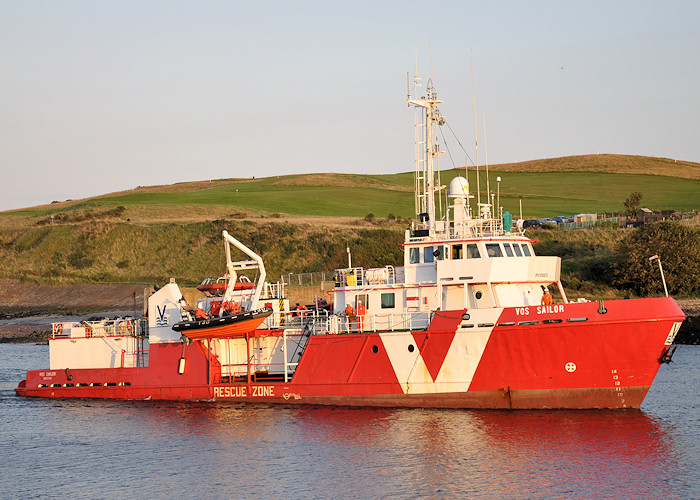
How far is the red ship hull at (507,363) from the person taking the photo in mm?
20859

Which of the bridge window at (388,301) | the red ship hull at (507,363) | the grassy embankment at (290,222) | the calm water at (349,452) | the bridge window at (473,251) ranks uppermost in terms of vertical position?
the grassy embankment at (290,222)

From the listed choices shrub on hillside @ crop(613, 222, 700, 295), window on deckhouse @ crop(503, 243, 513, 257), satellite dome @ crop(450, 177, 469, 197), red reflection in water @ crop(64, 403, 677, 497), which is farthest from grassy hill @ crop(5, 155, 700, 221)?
red reflection in water @ crop(64, 403, 677, 497)

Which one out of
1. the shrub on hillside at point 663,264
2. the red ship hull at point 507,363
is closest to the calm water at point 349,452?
the red ship hull at point 507,363

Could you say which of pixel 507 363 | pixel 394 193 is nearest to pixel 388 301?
pixel 507 363

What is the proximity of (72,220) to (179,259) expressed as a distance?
58.4ft

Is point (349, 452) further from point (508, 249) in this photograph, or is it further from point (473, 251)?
point (508, 249)

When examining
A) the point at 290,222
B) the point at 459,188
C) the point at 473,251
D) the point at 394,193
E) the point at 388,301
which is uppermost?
the point at 394,193

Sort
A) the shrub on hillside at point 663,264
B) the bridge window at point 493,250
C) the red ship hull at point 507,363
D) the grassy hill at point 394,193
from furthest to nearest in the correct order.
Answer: the grassy hill at point 394,193 < the shrub on hillside at point 663,264 < the bridge window at point 493,250 < the red ship hull at point 507,363

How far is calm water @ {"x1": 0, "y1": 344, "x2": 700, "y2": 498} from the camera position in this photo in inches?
667

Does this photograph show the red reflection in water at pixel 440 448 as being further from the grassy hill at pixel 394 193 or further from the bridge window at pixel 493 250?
the grassy hill at pixel 394 193

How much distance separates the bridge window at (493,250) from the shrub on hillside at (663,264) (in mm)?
24296

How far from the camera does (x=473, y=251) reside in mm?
23281

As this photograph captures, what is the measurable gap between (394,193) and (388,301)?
67.3m

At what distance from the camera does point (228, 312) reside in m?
24.5
